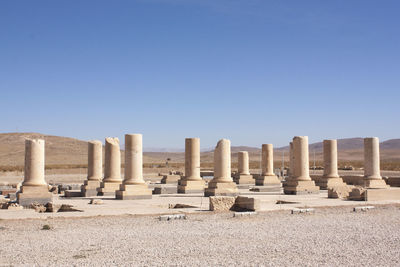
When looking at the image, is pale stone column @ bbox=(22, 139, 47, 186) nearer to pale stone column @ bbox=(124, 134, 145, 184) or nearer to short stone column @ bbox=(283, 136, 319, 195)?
pale stone column @ bbox=(124, 134, 145, 184)

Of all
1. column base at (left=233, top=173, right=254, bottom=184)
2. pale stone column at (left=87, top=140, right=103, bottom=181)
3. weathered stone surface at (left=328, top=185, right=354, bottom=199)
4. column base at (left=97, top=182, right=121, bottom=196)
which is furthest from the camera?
column base at (left=233, top=173, right=254, bottom=184)

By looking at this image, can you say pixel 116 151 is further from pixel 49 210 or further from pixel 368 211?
pixel 368 211

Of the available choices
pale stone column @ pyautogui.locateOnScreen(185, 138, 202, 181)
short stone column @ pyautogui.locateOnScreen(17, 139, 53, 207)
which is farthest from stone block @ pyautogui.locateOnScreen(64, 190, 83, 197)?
pale stone column @ pyautogui.locateOnScreen(185, 138, 202, 181)

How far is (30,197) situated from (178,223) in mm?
7236

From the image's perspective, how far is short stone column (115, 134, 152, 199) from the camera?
1944 cm

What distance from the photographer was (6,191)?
2325cm

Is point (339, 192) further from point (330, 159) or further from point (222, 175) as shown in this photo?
point (330, 159)

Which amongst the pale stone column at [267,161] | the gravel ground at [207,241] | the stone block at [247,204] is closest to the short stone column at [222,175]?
the stone block at [247,204]

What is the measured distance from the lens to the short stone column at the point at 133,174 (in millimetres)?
19438

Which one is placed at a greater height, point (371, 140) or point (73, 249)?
point (371, 140)

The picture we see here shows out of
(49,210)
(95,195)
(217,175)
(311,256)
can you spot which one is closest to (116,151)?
(95,195)

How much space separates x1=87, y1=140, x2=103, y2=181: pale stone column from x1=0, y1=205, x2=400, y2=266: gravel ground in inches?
405

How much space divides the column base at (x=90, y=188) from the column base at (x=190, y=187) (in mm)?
4030

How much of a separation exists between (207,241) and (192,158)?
47.1 feet
